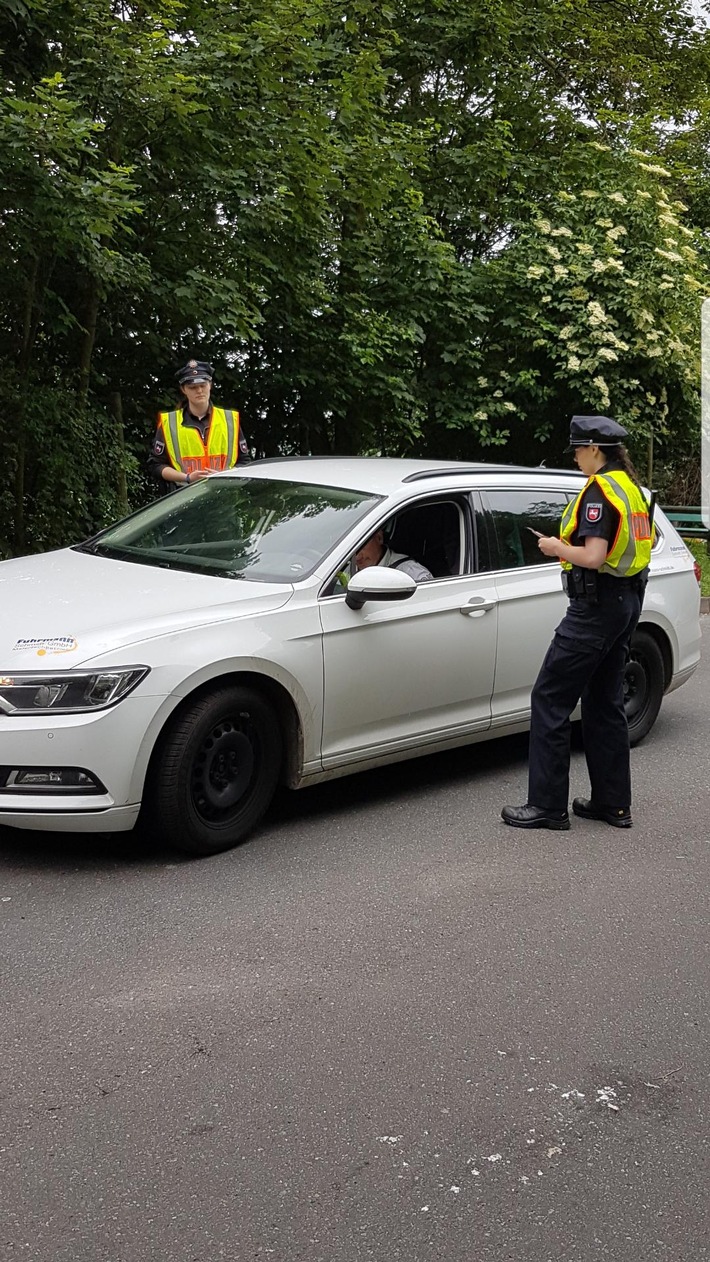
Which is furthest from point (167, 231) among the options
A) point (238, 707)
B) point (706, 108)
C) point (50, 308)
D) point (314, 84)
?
point (706, 108)

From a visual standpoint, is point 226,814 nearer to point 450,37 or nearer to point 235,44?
point 235,44

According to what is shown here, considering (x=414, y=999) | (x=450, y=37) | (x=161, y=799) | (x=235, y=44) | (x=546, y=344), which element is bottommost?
(x=414, y=999)

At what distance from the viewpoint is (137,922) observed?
427cm

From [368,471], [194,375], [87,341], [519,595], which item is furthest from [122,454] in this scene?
[519,595]

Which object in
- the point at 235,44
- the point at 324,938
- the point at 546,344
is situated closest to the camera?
the point at 324,938

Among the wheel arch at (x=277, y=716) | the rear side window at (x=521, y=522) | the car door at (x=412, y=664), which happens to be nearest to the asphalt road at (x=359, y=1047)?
the wheel arch at (x=277, y=716)

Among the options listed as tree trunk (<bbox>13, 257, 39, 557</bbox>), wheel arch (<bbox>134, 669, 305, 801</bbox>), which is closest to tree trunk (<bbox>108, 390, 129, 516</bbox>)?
tree trunk (<bbox>13, 257, 39, 557</bbox>)

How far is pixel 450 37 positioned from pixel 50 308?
808 centimetres

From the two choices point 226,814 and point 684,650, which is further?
point 684,650

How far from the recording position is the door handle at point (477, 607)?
590 cm

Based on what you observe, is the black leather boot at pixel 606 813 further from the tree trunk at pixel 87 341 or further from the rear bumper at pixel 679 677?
the tree trunk at pixel 87 341

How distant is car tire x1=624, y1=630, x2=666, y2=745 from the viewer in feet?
22.5

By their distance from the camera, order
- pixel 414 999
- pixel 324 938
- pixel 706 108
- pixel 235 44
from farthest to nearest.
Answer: pixel 706 108, pixel 235 44, pixel 324 938, pixel 414 999

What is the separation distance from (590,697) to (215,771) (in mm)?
1716
